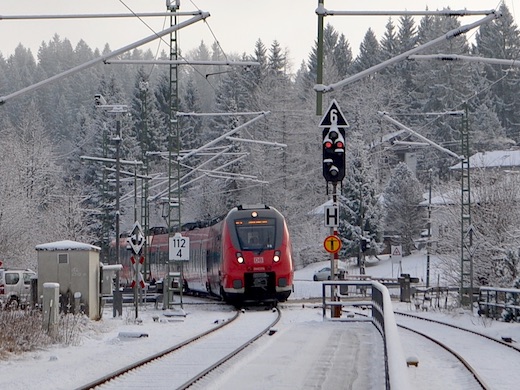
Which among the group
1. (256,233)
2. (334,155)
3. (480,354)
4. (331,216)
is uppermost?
(334,155)

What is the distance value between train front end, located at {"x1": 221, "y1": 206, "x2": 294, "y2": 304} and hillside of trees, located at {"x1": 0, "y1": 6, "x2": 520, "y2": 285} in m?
13.5

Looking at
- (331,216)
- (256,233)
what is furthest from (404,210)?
(331,216)

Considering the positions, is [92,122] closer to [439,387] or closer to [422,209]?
[422,209]

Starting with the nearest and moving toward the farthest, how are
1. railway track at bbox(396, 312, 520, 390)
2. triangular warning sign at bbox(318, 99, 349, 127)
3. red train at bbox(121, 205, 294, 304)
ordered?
railway track at bbox(396, 312, 520, 390) → triangular warning sign at bbox(318, 99, 349, 127) → red train at bbox(121, 205, 294, 304)

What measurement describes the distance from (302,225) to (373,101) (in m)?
24.7

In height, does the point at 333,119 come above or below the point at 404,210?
above

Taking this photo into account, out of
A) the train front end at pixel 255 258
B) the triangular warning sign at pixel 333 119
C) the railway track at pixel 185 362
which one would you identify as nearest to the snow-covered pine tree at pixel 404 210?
the train front end at pixel 255 258

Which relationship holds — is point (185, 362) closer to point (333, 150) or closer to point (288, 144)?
point (333, 150)

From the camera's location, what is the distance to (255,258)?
32594 millimetres

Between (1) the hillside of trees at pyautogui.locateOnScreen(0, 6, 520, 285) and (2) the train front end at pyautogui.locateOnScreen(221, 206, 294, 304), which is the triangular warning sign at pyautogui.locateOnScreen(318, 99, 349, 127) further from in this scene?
(1) the hillside of trees at pyautogui.locateOnScreen(0, 6, 520, 285)

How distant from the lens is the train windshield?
108ft

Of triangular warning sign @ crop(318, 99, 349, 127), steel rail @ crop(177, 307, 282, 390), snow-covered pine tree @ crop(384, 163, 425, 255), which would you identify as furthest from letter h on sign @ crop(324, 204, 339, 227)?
snow-covered pine tree @ crop(384, 163, 425, 255)

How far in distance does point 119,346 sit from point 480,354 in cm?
693

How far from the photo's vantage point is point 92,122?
111938 mm
